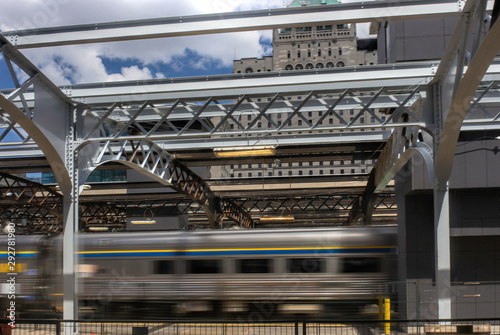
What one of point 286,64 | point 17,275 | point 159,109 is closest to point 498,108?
point 159,109

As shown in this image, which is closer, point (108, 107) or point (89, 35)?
point (89, 35)

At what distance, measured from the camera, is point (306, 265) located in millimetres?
17547

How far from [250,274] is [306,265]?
1788 millimetres

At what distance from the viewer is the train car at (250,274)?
1727 centimetres

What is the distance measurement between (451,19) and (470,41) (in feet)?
4.33

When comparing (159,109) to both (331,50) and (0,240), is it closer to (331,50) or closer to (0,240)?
(0,240)

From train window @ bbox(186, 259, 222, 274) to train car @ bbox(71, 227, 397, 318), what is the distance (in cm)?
3

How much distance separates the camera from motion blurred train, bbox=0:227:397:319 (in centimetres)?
1728

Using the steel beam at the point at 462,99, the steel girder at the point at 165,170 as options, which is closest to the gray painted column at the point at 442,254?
the steel beam at the point at 462,99

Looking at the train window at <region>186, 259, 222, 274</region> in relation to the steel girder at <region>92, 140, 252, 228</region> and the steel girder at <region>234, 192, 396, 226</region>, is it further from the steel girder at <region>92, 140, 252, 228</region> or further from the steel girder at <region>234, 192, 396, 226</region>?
the steel girder at <region>234, 192, 396, 226</region>

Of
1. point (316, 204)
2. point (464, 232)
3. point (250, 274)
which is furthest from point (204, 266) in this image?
point (316, 204)

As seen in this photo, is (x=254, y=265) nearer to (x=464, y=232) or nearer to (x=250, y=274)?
(x=250, y=274)

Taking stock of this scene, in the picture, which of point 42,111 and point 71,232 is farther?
point 71,232

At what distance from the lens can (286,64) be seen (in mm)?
118688
